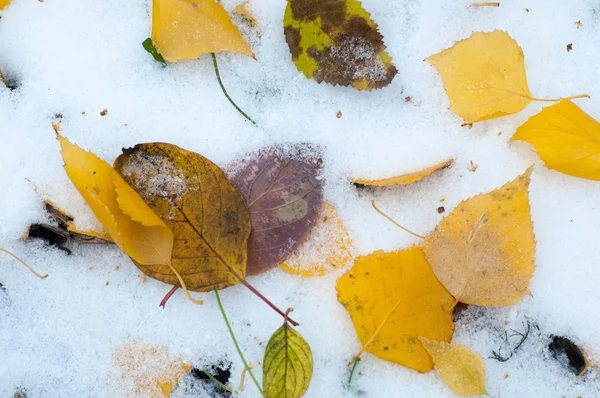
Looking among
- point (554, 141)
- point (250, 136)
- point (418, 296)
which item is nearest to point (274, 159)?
point (250, 136)

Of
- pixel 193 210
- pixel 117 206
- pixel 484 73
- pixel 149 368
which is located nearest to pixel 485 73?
pixel 484 73

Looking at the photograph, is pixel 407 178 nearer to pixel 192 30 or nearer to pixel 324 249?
pixel 324 249

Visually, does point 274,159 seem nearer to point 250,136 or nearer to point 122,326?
point 250,136

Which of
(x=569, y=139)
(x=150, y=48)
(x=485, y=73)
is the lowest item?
(x=569, y=139)

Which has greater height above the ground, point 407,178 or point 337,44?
point 337,44

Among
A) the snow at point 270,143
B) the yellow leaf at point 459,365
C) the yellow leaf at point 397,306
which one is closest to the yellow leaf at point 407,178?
the snow at point 270,143
